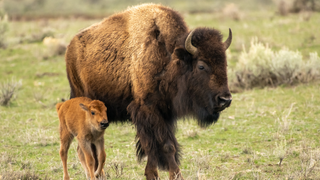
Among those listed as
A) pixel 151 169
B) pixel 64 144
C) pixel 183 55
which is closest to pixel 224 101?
pixel 183 55

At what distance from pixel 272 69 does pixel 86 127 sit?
692cm

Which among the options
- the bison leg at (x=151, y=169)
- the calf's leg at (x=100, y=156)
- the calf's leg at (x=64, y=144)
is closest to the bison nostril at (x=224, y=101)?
the bison leg at (x=151, y=169)

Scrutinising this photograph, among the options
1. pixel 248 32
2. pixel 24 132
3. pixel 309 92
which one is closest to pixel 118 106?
pixel 24 132

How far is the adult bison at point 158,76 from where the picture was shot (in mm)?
4988

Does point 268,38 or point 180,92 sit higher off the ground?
point 180,92

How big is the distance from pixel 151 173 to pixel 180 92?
4.00 ft

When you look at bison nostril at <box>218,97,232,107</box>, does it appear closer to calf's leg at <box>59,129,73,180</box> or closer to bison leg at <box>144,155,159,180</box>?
bison leg at <box>144,155,159,180</box>

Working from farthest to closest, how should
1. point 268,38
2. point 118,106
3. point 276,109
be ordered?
1. point 268,38
2. point 276,109
3. point 118,106

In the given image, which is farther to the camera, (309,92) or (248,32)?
(248,32)

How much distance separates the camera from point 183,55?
5082mm

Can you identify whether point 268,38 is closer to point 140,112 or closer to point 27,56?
point 27,56

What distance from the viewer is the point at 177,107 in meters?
5.20

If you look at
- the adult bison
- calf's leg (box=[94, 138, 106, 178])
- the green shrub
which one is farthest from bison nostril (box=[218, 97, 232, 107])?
the green shrub

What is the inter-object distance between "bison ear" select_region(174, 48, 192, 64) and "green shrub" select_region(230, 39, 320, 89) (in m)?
6.16
